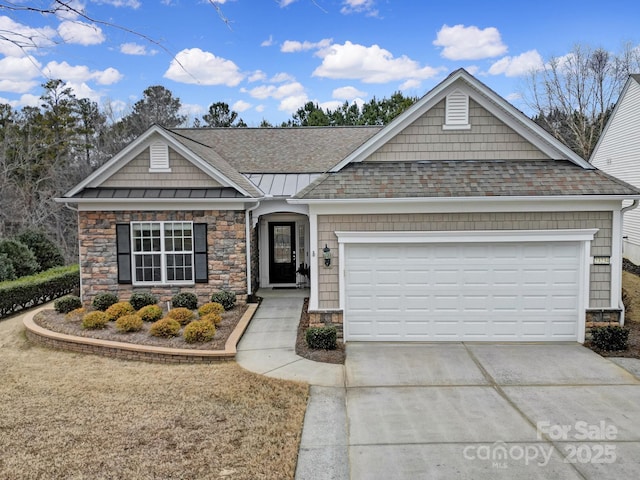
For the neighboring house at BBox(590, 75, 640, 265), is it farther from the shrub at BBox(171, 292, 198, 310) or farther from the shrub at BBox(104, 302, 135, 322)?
the shrub at BBox(104, 302, 135, 322)

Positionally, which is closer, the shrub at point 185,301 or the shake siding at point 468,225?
the shake siding at point 468,225

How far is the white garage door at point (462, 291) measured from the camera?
10133 mm

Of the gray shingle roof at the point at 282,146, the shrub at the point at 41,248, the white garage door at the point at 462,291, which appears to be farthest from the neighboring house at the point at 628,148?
the shrub at the point at 41,248

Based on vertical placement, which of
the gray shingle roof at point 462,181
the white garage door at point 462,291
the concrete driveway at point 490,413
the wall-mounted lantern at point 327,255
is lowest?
the concrete driveway at point 490,413

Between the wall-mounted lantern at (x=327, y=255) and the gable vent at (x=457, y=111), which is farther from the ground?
the gable vent at (x=457, y=111)

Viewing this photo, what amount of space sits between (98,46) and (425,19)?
9615 mm

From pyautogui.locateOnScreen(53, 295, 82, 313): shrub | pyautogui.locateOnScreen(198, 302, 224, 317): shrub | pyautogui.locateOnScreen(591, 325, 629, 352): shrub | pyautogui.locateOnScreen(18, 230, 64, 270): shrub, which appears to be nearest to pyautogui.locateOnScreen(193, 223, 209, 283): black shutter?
pyautogui.locateOnScreen(198, 302, 224, 317): shrub

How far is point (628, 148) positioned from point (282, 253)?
15.2 meters

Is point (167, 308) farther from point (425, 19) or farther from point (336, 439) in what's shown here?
point (425, 19)

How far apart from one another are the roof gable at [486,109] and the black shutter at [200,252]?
457cm

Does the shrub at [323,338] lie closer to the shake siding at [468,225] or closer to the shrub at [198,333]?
the shake siding at [468,225]

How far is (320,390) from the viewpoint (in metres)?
7.77

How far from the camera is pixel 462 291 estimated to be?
10.2 metres

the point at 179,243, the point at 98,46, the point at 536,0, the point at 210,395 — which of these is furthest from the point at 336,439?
the point at 536,0
